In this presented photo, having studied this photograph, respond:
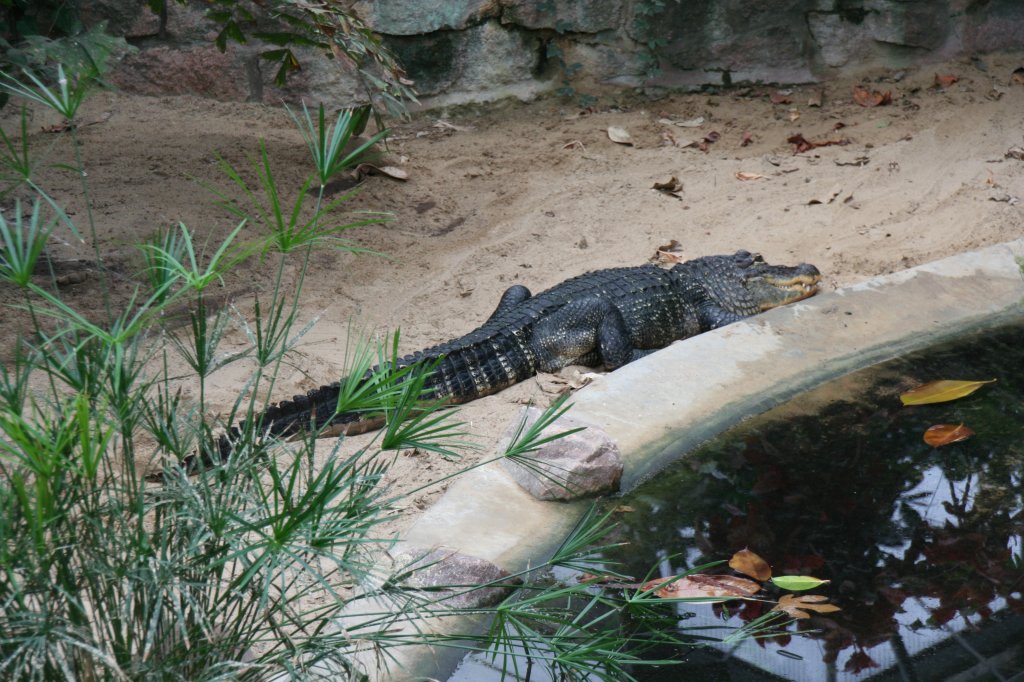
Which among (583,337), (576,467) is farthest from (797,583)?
(583,337)

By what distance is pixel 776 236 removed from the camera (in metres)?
5.55

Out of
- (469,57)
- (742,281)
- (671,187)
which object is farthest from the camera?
(469,57)

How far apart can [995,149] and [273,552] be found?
574 centimetres

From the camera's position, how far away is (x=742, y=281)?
5121 mm

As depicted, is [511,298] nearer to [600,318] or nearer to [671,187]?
[600,318]

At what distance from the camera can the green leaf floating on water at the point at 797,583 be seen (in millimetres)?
2521

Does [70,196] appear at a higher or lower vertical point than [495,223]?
higher

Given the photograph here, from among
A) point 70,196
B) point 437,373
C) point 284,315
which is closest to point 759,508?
point 437,373

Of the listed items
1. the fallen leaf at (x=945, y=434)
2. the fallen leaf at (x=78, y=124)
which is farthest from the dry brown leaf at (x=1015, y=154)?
the fallen leaf at (x=78, y=124)

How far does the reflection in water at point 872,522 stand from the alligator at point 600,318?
4.31 ft

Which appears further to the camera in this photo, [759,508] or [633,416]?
[633,416]

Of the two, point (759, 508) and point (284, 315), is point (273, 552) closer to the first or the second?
point (759, 508)

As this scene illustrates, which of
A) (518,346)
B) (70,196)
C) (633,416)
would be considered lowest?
(518,346)

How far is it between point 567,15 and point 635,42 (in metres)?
0.55
